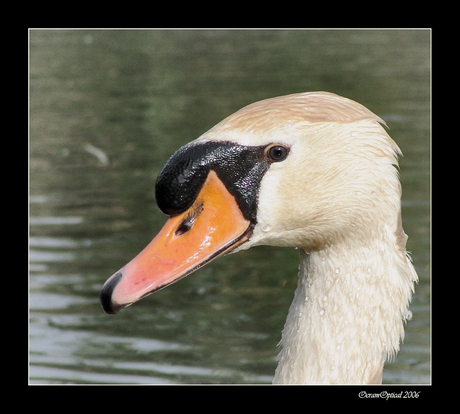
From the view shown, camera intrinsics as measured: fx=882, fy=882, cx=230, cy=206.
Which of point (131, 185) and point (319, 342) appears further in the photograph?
point (131, 185)

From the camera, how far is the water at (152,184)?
278 inches

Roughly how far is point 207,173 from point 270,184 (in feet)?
0.90

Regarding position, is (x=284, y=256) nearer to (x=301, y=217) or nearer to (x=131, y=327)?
(x=131, y=327)

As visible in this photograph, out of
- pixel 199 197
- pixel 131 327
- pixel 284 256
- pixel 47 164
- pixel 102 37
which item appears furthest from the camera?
pixel 102 37

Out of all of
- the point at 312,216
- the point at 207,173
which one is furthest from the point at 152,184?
the point at 207,173

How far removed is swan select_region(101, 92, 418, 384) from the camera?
3412 millimetres

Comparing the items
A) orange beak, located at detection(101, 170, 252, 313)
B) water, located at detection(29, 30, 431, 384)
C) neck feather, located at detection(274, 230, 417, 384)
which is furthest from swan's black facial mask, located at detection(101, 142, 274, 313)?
water, located at detection(29, 30, 431, 384)

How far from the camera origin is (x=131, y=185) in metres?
11.1

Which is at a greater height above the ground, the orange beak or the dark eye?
the dark eye

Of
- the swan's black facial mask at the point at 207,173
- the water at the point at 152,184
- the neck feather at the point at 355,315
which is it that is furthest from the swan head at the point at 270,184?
the water at the point at 152,184

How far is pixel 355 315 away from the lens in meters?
3.56

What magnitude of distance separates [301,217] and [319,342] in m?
0.51

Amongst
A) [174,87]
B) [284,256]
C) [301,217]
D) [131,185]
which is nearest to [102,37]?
[174,87]

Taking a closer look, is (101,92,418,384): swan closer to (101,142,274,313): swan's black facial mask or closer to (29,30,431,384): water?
(101,142,274,313): swan's black facial mask
